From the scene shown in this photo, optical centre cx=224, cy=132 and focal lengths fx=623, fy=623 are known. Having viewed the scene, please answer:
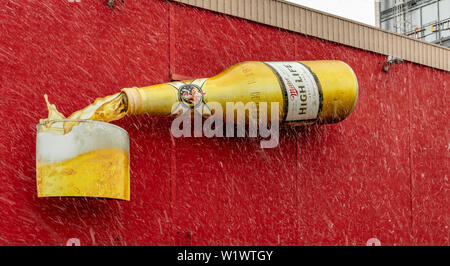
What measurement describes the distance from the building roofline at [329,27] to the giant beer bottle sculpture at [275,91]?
3.12ft

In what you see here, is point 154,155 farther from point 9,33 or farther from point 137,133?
point 9,33

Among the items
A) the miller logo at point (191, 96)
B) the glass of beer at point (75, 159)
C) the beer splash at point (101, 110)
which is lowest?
the glass of beer at point (75, 159)

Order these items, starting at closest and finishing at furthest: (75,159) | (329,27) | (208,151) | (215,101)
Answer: (75,159) < (215,101) < (208,151) < (329,27)

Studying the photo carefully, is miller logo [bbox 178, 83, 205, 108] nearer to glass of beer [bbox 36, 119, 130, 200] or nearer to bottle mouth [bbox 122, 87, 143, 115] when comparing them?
bottle mouth [bbox 122, 87, 143, 115]

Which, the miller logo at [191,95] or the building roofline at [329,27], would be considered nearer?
the miller logo at [191,95]

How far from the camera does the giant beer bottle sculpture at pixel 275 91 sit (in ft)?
22.4

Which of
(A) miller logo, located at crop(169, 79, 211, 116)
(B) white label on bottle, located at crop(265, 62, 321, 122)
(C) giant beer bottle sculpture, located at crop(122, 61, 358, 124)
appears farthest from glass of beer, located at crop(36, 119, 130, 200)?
(B) white label on bottle, located at crop(265, 62, 321, 122)

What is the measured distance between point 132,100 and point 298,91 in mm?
2038

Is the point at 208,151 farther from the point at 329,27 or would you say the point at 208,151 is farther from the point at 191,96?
the point at 329,27

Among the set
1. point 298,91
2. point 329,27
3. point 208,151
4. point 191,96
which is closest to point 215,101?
point 191,96

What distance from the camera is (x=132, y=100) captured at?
6.58m

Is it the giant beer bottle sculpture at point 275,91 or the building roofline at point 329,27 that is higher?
the building roofline at point 329,27

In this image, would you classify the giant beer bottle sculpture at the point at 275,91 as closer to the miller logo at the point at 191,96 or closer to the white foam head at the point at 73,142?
the miller logo at the point at 191,96

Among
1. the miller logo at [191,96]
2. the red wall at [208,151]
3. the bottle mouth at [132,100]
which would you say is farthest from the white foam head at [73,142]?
the miller logo at [191,96]
